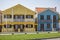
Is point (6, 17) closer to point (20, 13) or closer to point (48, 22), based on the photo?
point (20, 13)

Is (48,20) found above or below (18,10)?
below

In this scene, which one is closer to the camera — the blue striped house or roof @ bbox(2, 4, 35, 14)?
roof @ bbox(2, 4, 35, 14)

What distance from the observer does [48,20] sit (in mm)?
22891

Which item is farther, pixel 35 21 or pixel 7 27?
pixel 35 21

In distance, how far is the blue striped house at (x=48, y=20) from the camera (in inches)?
890

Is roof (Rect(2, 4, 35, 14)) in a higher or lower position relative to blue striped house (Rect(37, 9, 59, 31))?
higher

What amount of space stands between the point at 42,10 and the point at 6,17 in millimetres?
4158

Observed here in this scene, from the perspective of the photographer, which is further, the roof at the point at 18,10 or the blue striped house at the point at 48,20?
A: the blue striped house at the point at 48,20

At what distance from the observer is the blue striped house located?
22.6m

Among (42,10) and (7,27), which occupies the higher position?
(42,10)

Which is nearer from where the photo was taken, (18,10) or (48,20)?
(18,10)

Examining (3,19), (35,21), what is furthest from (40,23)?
(3,19)

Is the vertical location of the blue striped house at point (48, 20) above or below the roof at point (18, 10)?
below

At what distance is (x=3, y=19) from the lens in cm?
2147
